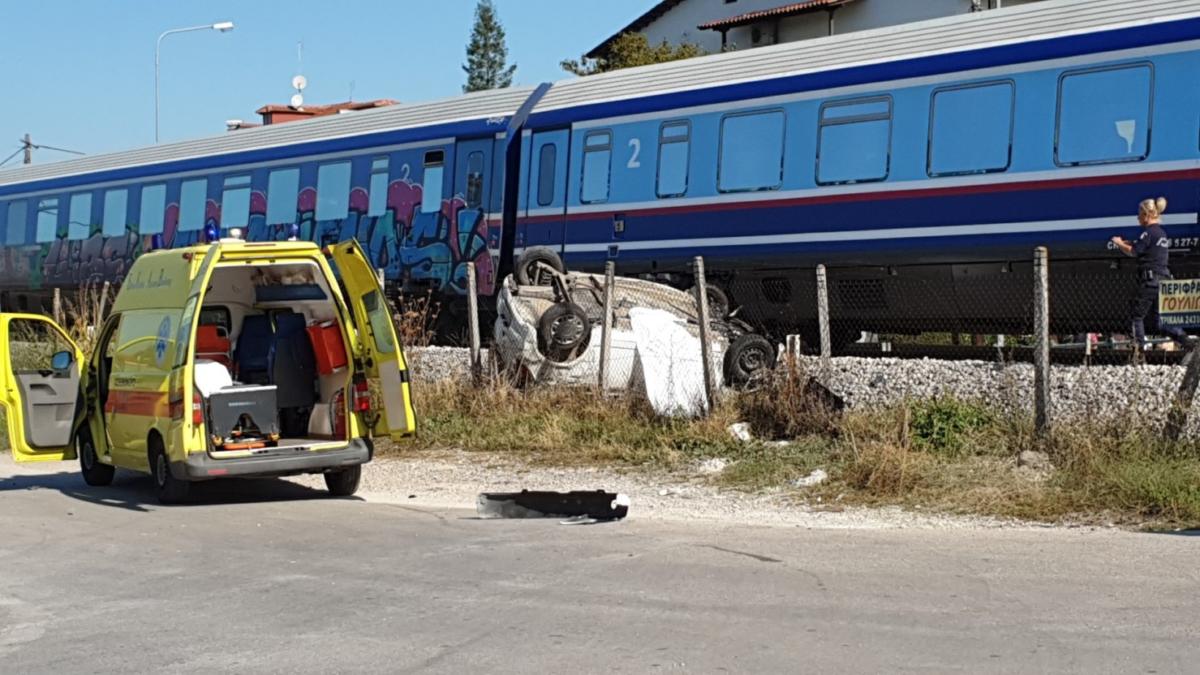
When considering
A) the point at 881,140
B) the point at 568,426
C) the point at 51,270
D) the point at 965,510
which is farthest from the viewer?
the point at 51,270

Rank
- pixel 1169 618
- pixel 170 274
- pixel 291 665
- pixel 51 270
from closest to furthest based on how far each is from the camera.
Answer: pixel 291 665 → pixel 1169 618 → pixel 170 274 → pixel 51 270

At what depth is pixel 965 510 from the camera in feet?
35.7

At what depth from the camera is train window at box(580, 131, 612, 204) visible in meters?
21.1

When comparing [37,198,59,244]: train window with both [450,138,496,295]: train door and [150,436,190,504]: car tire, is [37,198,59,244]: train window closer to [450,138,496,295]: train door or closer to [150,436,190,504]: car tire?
[450,138,496,295]: train door

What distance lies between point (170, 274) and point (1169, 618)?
7904mm

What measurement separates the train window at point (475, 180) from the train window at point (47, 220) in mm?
14261

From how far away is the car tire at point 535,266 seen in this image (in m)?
20.2

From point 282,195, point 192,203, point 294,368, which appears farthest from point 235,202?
point 294,368

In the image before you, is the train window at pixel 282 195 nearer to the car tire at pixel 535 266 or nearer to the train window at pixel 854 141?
the car tire at pixel 535 266

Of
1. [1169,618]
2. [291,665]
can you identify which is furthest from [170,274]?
[1169,618]

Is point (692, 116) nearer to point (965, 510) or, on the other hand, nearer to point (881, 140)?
point (881, 140)

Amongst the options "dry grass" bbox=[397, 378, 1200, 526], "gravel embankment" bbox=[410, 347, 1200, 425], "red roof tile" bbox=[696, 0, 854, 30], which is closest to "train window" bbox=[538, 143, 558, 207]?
"dry grass" bbox=[397, 378, 1200, 526]

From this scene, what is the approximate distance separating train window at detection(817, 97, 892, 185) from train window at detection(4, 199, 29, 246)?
75.2 feet

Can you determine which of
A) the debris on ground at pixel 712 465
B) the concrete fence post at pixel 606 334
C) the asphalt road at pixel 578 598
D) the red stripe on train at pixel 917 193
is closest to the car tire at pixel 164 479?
the asphalt road at pixel 578 598
